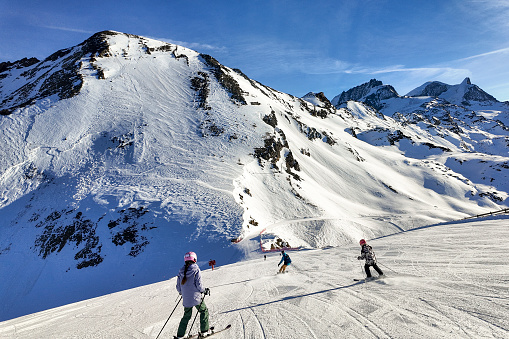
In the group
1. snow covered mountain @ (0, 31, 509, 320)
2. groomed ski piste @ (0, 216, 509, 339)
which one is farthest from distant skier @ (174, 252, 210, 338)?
snow covered mountain @ (0, 31, 509, 320)

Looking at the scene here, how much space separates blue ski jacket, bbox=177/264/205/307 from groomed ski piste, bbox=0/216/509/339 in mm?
1103

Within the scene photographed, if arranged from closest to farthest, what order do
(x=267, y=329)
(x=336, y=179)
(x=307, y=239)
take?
(x=267, y=329) < (x=307, y=239) < (x=336, y=179)

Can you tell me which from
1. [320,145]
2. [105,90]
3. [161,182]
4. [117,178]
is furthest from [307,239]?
[105,90]

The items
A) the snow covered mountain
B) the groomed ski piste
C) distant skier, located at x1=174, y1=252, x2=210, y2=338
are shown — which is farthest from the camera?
the snow covered mountain

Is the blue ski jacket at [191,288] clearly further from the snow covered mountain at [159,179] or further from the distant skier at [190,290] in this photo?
the snow covered mountain at [159,179]

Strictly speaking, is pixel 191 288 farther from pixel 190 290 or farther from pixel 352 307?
pixel 352 307

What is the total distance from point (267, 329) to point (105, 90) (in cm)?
6465

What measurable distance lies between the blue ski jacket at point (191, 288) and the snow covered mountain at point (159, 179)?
723 inches

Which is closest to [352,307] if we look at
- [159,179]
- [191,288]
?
[191,288]

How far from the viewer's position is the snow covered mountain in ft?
82.1

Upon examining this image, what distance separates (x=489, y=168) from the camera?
280ft

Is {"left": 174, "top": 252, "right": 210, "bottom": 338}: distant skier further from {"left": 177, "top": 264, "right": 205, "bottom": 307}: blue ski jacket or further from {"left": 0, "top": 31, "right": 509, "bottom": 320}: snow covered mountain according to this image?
{"left": 0, "top": 31, "right": 509, "bottom": 320}: snow covered mountain

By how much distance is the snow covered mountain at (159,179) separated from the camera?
25.0 metres

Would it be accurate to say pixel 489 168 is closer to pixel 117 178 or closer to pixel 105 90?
pixel 117 178
